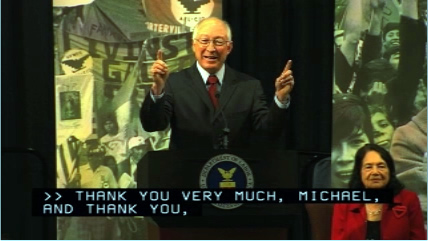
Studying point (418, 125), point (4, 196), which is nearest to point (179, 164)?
point (4, 196)

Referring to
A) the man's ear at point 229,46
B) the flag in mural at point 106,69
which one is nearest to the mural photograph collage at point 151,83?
the flag in mural at point 106,69

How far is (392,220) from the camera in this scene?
5.24m

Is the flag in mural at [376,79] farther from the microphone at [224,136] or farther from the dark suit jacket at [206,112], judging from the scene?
the microphone at [224,136]

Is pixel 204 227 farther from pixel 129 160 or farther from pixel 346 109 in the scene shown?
pixel 346 109

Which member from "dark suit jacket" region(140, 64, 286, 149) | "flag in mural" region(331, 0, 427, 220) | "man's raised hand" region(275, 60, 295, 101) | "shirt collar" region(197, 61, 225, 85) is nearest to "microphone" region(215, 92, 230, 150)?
"dark suit jacket" region(140, 64, 286, 149)

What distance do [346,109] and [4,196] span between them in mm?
1740

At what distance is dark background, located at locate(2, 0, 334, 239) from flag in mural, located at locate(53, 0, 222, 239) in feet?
0.21

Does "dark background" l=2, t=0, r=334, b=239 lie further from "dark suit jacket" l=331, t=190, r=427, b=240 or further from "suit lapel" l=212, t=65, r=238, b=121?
"dark suit jacket" l=331, t=190, r=427, b=240

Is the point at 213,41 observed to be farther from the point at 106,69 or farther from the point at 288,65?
the point at 106,69

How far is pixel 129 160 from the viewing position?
5.18 m

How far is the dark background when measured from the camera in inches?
202

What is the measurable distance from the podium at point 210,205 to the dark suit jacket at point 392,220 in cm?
29

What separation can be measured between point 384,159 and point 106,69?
1446 millimetres

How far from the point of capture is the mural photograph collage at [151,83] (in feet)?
16.9
